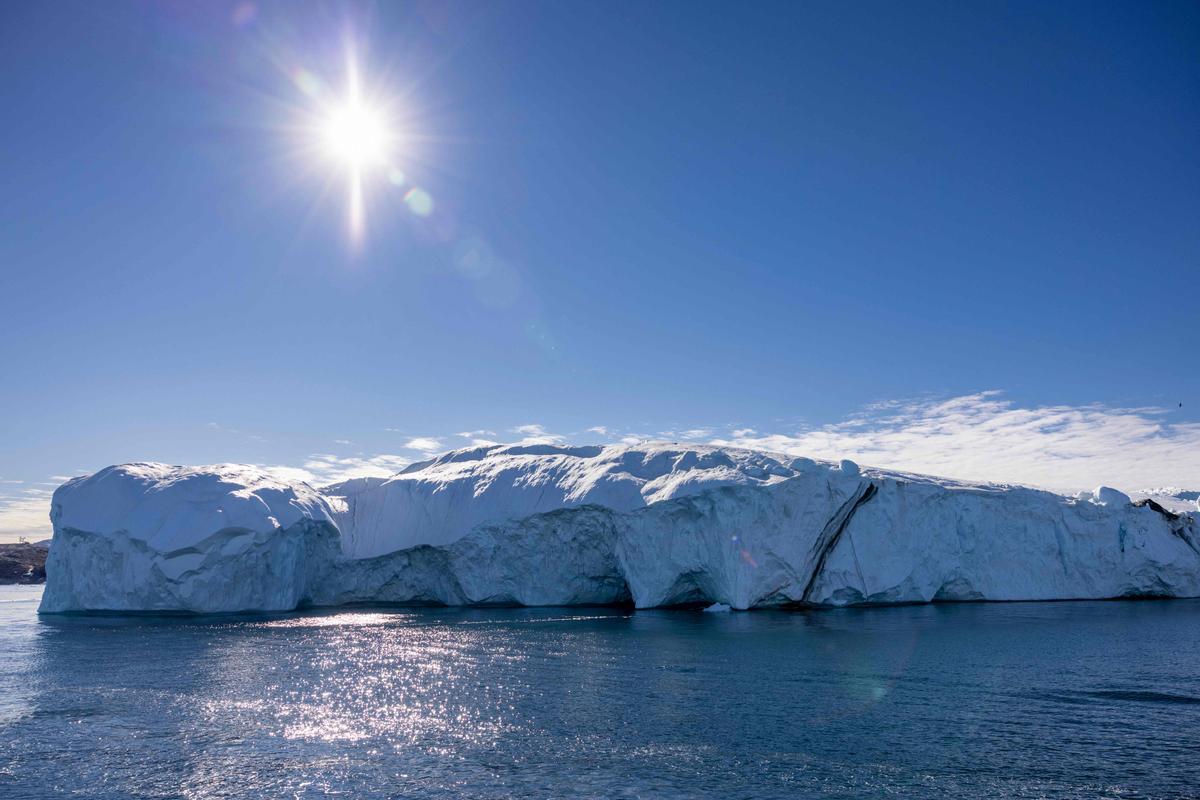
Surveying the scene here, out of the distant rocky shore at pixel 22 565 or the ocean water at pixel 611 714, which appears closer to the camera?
the ocean water at pixel 611 714

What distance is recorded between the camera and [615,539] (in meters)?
30.5

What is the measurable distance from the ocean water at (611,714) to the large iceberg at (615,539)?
23.7 ft

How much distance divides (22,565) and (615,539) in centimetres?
6879

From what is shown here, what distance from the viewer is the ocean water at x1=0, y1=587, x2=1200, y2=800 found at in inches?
355

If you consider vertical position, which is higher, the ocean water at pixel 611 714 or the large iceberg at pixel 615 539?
the large iceberg at pixel 615 539

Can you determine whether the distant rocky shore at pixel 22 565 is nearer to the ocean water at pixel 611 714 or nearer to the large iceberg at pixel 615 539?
the large iceberg at pixel 615 539

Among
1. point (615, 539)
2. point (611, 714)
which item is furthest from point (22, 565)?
point (611, 714)

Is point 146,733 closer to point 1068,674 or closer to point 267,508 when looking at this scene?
point 1068,674

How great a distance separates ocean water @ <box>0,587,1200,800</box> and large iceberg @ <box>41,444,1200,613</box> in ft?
23.7

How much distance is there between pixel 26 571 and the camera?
232ft

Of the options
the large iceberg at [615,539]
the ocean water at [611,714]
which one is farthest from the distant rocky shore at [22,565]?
the ocean water at [611,714]

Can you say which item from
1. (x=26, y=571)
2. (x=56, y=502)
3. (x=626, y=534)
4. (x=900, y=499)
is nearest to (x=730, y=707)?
(x=626, y=534)

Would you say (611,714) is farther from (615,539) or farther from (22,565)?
(22,565)

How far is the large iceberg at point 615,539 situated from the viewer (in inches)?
1144
